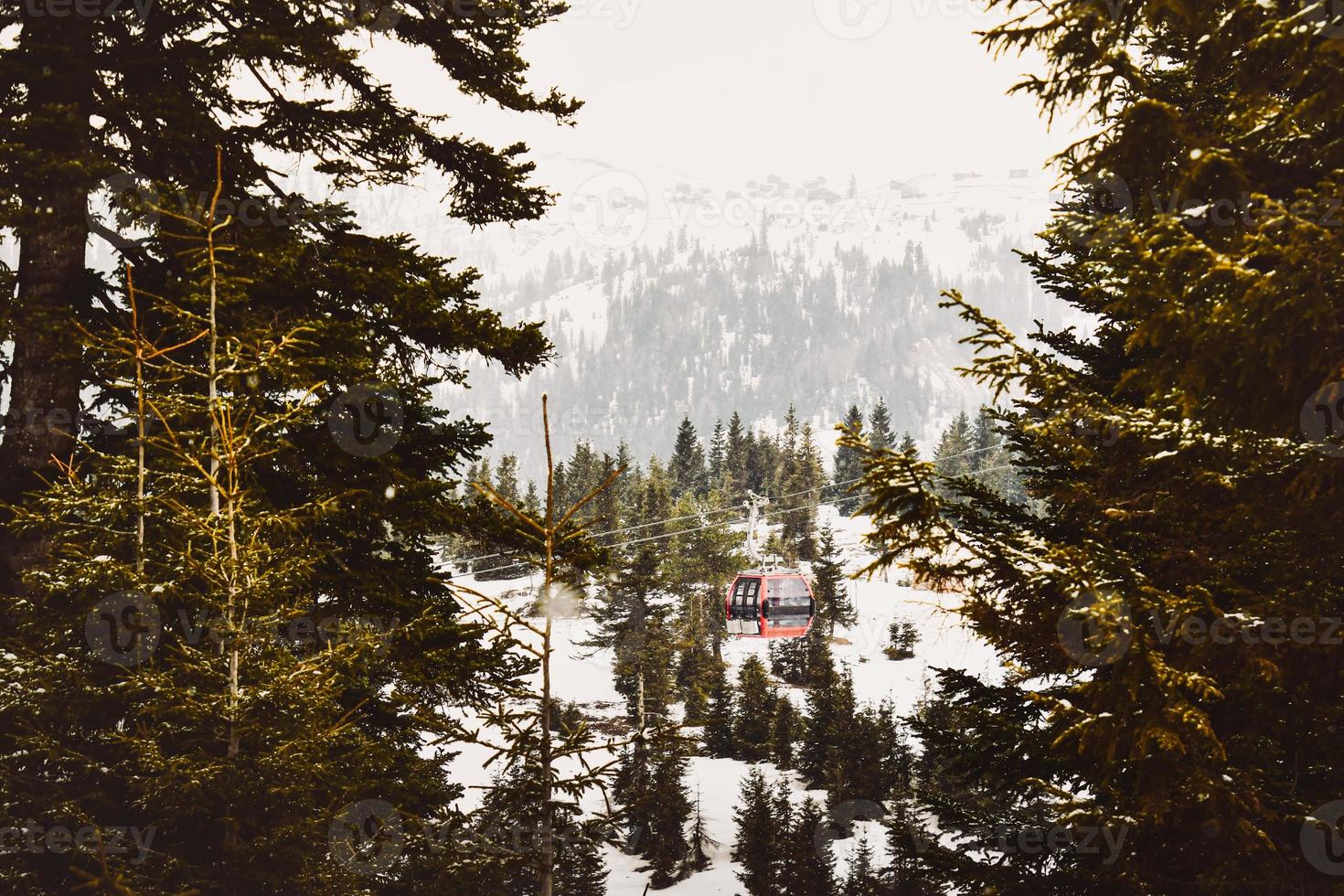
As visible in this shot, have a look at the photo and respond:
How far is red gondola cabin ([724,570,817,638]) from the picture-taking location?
141ft

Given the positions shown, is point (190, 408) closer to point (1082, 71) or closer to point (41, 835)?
point (41, 835)

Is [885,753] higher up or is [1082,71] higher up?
[1082,71]

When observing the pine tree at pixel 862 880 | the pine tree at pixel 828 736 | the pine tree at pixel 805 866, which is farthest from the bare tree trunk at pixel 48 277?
the pine tree at pixel 828 736

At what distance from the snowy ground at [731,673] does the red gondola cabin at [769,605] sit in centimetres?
392

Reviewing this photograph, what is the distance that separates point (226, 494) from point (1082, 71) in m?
6.01

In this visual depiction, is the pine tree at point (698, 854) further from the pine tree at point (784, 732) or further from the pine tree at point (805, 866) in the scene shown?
the pine tree at point (784, 732)

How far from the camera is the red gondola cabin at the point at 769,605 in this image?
141 feet

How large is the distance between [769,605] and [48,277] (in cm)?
3979

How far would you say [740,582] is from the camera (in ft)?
145

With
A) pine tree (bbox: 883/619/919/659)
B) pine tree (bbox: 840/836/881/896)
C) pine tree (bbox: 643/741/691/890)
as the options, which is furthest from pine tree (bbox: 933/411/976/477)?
pine tree (bbox: 840/836/881/896)

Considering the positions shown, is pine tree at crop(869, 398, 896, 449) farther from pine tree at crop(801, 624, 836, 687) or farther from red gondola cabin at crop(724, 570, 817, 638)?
red gondola cabin at crop(724, 570, 817, 638)

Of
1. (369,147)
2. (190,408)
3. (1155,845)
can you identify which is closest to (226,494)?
(190,408)

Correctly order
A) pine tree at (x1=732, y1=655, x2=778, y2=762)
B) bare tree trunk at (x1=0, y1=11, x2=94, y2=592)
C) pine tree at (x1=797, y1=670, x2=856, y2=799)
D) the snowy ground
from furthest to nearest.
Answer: pine tree at (x1=732, y1=655, x2=778, y2=762)
pine tree at (x1=797, y1=670, x2=856, y2=799)
the snowy ground
bare tree trunk at (x1=0, y1=11, x2=94, y2=592)

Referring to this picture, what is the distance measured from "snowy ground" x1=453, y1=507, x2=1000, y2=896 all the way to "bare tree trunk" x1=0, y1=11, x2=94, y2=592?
21.1 meters
